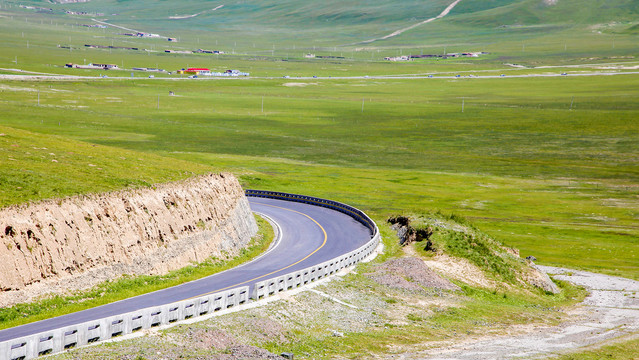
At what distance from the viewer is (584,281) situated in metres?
60.4

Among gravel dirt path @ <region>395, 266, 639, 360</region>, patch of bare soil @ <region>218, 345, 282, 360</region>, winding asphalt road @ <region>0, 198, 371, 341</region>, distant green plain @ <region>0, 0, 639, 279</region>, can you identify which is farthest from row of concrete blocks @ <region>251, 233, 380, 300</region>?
distant green plain @ <region>0, 0, 639, 279</region>

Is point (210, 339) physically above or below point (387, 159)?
above

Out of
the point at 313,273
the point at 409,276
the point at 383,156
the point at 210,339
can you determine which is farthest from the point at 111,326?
the point at 383,156

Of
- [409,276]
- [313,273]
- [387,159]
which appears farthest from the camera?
[387,159]

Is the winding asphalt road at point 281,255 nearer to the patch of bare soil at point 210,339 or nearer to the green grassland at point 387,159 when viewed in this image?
the green grassland at point 387,159

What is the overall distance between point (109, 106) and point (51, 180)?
14262 cm

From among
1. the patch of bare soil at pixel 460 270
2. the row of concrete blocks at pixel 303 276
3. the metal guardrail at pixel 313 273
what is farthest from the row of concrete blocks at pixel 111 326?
the patch of bare soil at pixel 460 270

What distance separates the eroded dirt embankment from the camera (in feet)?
122

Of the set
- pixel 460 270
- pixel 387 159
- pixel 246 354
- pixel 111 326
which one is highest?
pixel 111 326

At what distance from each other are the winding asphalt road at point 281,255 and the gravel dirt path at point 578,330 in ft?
46.7

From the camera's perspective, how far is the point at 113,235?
43312 mm

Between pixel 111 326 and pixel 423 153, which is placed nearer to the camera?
pixel 111 326

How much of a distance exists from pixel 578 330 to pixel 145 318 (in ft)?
89.9

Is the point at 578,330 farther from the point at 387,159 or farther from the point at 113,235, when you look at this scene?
the point at 387,159
